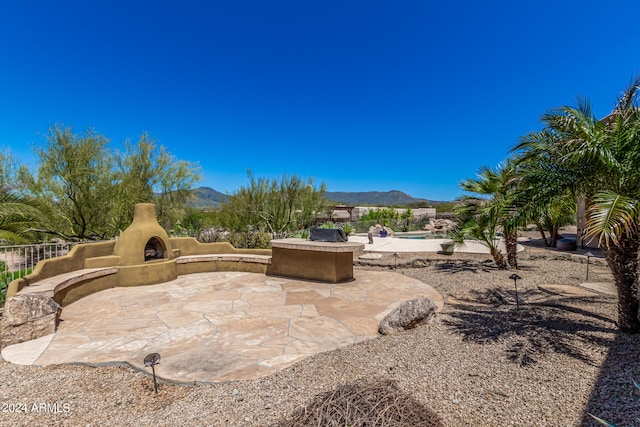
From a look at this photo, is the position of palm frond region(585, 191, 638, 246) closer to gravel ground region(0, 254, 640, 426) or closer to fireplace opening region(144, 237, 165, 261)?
gravel ground region(0, 254, 640, 426)

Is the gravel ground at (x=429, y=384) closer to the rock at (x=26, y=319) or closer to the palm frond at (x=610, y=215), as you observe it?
the rock at (x=26, y=319)

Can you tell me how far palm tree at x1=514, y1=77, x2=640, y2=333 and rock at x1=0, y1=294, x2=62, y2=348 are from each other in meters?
7.12

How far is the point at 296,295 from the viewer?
21.1ft

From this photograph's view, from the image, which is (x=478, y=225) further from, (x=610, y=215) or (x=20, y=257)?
(x=20, y=257)

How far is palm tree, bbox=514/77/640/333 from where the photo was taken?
3.34m

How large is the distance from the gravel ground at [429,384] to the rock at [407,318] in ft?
0.44

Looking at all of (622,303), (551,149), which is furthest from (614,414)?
(551,149)

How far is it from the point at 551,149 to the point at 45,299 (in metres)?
7.76

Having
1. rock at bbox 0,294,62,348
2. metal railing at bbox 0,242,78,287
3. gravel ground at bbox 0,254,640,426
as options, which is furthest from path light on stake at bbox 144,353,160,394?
metal railing at bbox 0,242,78,287

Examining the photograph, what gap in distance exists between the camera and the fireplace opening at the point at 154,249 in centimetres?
791

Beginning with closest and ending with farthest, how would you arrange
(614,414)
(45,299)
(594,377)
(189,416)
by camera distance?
(614,414) → (189,416) → (594,377) → (45,299)

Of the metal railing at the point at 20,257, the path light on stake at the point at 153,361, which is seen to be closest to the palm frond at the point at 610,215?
the path light on stake at the point at 153,361

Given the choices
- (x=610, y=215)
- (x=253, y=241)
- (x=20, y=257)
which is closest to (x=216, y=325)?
(x=610, y=215)

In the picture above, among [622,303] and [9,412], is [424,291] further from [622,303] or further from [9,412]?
[9,412]
